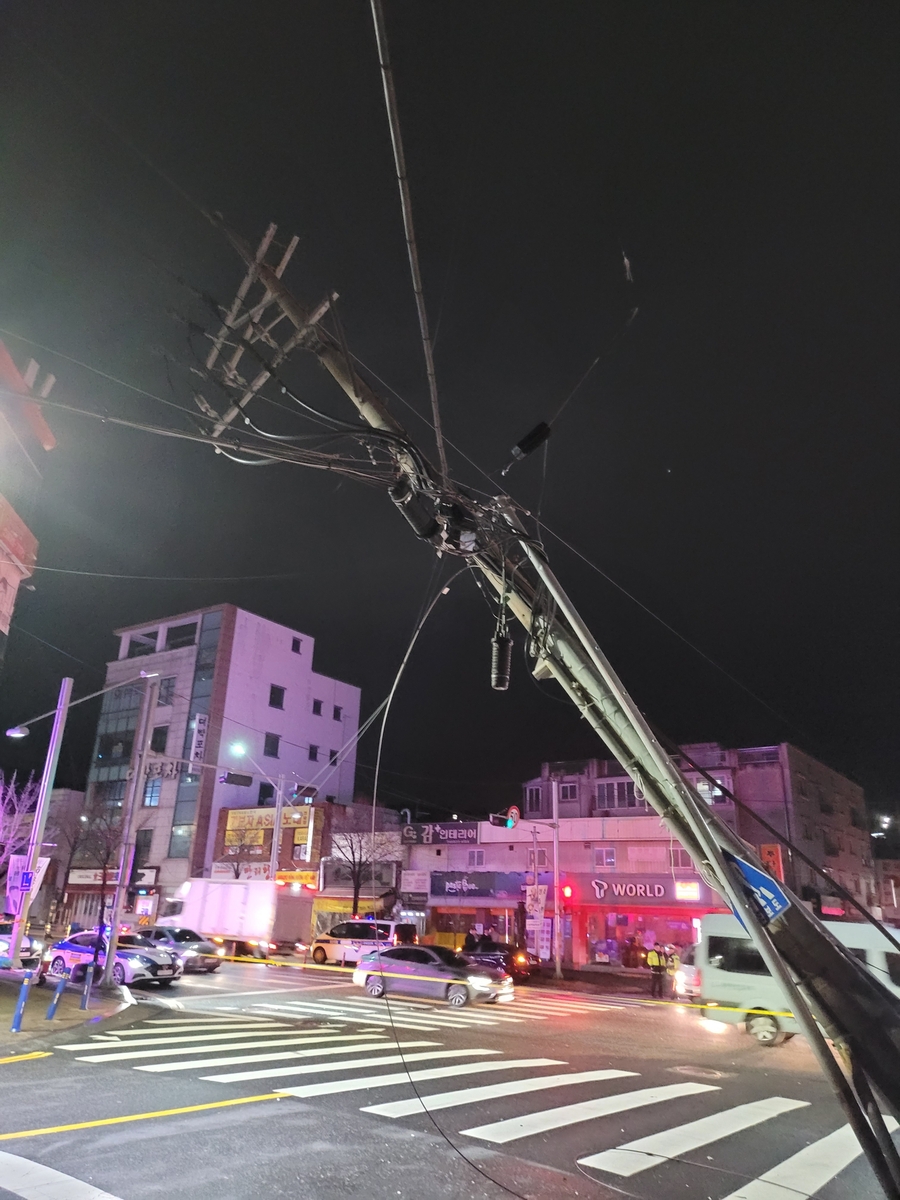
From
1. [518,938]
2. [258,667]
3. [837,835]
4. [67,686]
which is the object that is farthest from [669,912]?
[258,667]

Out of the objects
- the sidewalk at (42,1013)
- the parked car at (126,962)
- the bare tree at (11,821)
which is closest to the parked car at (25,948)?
the parked car at (126,962)

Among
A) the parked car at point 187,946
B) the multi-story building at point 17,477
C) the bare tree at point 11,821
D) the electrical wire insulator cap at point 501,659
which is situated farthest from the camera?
the bare tree at point 11,821

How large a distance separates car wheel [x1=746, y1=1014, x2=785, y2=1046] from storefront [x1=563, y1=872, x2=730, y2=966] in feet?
68.3

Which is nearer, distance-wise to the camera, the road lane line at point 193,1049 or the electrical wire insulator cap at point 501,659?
the electrical wire insulator cap at point 501,659

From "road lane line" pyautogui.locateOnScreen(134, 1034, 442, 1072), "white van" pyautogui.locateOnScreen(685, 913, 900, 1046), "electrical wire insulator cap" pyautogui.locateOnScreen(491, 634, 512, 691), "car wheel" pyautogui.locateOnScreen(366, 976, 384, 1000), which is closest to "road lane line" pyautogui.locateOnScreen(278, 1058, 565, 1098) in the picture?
"road lane line" pyautogui.locateOnScreen(134, 1034, 442, 1072)

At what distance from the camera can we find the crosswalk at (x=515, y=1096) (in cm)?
741

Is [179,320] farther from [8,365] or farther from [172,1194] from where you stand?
[8,365]

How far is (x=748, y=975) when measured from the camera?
1652 centimetres

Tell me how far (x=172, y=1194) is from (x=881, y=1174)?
204 inches

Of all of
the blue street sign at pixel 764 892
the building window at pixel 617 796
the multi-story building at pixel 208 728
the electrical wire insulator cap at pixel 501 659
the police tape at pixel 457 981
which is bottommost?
the police tape at pixel 457 981

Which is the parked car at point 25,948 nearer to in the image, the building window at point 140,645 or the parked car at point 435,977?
the parked car at point 435,977

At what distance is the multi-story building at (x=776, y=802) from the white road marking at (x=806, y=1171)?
2629cm

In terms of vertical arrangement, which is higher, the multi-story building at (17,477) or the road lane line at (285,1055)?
the multi-story building at (17,477)

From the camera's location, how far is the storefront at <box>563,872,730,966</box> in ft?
120
